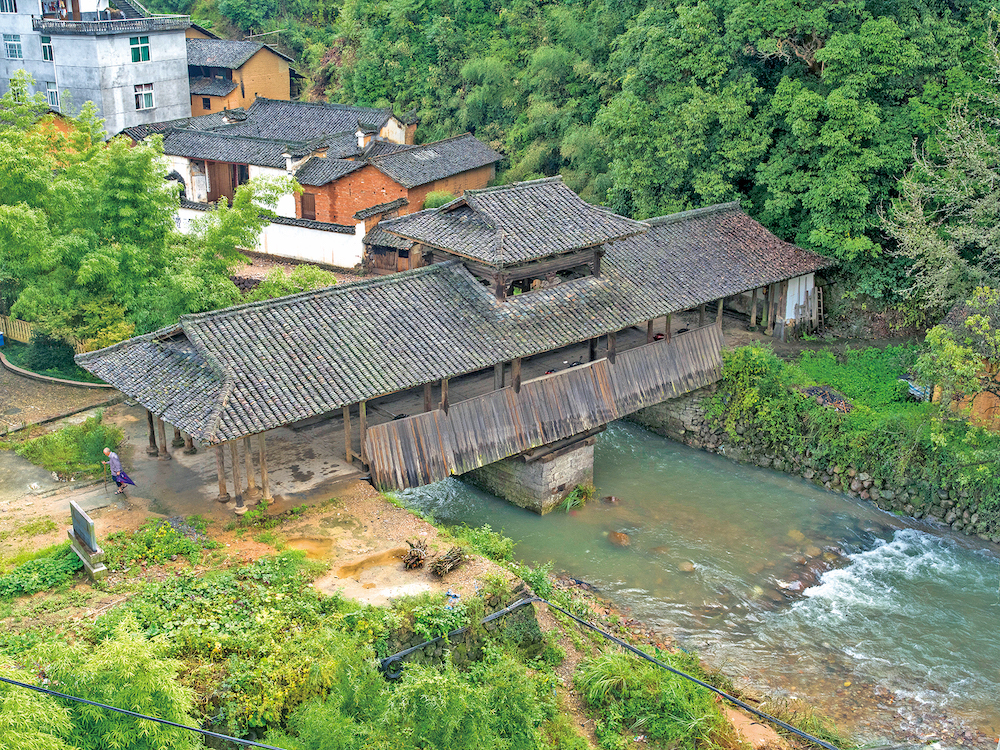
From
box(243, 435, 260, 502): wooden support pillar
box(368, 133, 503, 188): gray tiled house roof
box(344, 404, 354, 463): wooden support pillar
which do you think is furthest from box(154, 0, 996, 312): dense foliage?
box(243, 435, 260, 502): wooden support pillar

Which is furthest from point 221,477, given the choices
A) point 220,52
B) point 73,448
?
point 220,52

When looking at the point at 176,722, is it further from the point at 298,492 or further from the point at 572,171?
the point at 572,171

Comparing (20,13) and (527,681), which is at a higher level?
(20,13)

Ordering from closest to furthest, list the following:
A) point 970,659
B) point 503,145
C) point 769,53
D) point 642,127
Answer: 1. point 970,659
2. point 769,53
3. point 642,127
4. point 503,145

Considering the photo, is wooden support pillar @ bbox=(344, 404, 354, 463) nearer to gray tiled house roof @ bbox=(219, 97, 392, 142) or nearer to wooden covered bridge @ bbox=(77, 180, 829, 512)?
wooden covered bridge @ bbox=(77, 180, 829, 512)

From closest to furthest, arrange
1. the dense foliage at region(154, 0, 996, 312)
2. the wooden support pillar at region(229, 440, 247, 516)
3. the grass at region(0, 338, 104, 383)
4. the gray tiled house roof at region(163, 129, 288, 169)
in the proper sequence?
the wooden support pillar at region(229, 440, 247, 516)
the dense foliage at region(154, 0, 996, 312)
the grass at region(0, 338, 104, 383)
the gray tiled house roof at region(163, 129, 288, 169)

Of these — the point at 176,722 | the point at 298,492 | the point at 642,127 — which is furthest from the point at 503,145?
the point at 176,722
